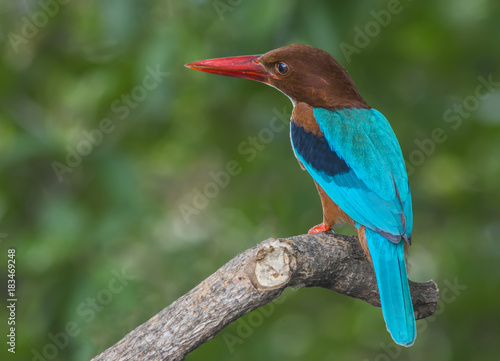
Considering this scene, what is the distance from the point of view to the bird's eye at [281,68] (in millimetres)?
3686

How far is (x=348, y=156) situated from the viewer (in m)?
3.43

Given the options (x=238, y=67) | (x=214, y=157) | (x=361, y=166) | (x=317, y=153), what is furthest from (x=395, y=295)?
(x=214, y=157)

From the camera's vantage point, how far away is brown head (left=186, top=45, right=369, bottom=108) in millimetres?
3584

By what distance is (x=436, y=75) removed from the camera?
14.1 feet

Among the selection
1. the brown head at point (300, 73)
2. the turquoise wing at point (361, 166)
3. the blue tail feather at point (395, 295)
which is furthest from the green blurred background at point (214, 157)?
the blue tail feather at point (395, 295)

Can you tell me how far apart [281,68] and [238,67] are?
0.23m

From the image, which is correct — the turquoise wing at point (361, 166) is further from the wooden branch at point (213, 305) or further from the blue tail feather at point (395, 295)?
the wooden branch at point (213, 305)

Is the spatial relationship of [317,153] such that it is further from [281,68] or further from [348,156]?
[281,68]

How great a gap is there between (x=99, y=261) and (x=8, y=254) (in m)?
0.55

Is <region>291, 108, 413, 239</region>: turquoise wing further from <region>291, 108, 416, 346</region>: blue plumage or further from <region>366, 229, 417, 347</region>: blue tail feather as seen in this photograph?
<region>366, 229, 417, 347</region>: blue tail feather

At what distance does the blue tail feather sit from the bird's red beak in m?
1.18

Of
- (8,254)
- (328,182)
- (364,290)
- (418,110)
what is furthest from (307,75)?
(8,254)

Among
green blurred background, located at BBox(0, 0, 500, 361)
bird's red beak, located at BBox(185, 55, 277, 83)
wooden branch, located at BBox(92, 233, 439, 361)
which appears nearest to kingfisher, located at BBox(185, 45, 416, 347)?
bird's red beak, located at BBox(185, 55, 277, 83)

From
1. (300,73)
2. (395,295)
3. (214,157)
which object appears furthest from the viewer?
(214,157)
